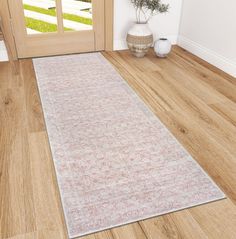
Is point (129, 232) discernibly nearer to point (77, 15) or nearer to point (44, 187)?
point (44, 187)

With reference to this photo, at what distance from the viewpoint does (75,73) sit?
258 centimetres

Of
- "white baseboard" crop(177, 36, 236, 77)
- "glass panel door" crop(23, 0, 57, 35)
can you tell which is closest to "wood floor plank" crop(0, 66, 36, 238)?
"glass panel door" crop(23, 0, 57, 35)

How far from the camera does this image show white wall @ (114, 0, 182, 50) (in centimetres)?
296

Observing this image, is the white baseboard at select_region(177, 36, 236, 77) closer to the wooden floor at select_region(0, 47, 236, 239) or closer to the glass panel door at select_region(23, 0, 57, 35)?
the wooden floor at select_region(0, 47, 236, 239)

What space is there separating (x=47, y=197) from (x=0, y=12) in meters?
1.99

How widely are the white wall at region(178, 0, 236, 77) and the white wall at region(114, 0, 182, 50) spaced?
0.08 metres

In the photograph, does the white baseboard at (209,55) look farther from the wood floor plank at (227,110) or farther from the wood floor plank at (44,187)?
the wood floor plank at (44,187)

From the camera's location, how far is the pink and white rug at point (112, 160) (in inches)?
50.9

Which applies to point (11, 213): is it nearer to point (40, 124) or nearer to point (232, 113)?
point (40, 124)

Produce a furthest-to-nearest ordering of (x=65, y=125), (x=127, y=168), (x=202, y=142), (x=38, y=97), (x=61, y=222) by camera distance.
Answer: (x=38, y=97), (x=65, y=125), (x=202, y=142), (x=127, y=168), (x=61, y=222)

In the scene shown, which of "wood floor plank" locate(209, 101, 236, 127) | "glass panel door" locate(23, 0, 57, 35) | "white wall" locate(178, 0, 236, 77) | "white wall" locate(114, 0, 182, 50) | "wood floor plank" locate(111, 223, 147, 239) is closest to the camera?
"wood floor plank" locate(111, 223, 147, 239)

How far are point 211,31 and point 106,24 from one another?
1044 mm

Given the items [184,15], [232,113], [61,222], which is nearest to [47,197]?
[61,222]

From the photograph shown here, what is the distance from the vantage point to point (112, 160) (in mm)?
1574
